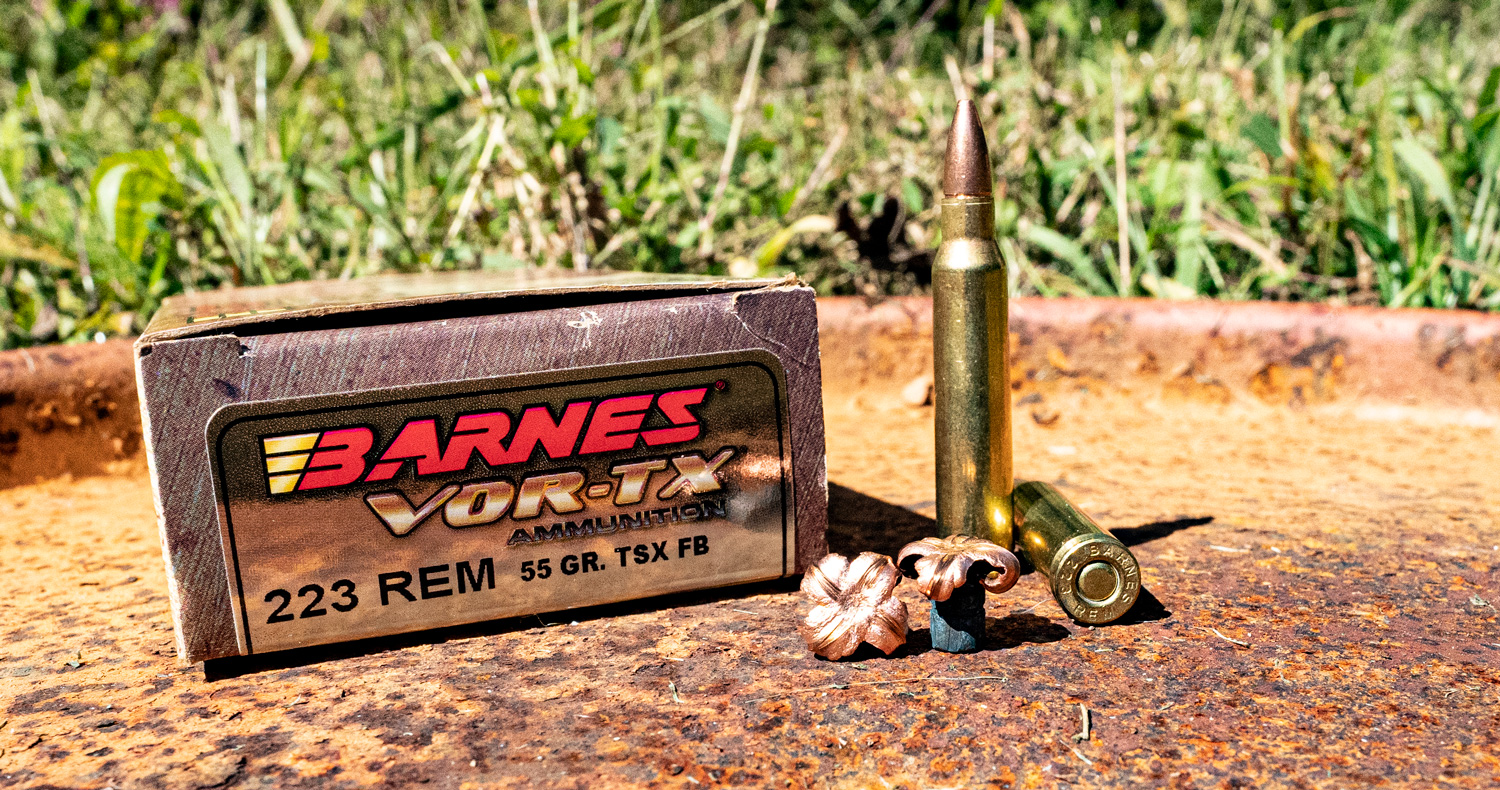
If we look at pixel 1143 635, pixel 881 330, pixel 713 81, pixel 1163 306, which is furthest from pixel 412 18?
pixel 1143 635

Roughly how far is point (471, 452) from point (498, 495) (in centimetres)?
5

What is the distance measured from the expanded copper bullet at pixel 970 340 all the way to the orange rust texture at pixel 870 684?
13 cm

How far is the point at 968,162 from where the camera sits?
115cm

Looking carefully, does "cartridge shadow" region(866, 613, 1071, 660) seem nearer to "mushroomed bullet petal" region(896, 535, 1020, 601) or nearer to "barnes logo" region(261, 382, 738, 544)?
"mushroomed bullet petal" region(896, 535, 1020, 601)

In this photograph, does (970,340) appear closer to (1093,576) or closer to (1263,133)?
(1093,576)

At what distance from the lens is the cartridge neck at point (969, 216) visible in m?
1.16

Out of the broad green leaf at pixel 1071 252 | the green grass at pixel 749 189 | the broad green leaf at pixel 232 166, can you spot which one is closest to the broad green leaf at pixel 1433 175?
the green grass at pixel 749 189

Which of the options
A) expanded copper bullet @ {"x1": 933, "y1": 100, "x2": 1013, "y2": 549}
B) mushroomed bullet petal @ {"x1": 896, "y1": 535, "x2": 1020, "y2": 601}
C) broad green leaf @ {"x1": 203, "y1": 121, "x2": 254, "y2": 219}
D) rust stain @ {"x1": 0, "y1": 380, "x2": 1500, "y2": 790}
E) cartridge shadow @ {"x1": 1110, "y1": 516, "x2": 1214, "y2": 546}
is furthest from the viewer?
broad green leaf @ {"x1": 203, "y1": 121, "x2": 254, "y2": 219}

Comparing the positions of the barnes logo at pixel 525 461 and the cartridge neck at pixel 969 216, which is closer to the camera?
the barnes logo at pixel 525 461

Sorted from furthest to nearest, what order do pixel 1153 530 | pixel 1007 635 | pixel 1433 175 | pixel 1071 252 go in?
pixel 1071 252, pixel 1433 175, pixel 1153 530, pixel 1007 635

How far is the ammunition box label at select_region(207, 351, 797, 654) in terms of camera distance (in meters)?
1.02

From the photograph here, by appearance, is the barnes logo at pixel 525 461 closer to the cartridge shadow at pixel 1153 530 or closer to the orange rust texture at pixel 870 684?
the orange rust texture at pixel 870 684

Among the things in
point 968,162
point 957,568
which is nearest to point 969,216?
point 968,162

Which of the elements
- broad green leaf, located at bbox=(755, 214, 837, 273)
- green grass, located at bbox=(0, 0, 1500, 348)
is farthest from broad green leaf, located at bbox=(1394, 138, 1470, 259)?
broad green leaf, located at bbox=(755, 214, 837, 273)
